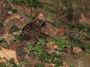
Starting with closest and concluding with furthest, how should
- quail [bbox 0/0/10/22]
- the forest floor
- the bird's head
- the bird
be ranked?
1. the forest floor
2. the bird
3. the bird's head
4. quail [bbox 0/0/10/22]

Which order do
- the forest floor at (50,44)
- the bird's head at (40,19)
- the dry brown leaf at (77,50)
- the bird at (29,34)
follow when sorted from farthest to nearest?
the bird's head at (40,19)
the dry brown leaf at (77,50)
the bird at (29,34)
the forest floor at (50,44)

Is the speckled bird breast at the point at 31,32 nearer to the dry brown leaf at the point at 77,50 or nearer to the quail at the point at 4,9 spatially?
Result: the quail at the point at 4,9

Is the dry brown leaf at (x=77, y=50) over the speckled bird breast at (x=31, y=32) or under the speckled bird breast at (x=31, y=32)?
under

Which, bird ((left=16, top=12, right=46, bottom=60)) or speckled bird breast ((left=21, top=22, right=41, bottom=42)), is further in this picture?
speckled bird breast ((left=21, top=22, right=41, bottom=42))

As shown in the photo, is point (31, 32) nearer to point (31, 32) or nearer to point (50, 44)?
point (31, 32)

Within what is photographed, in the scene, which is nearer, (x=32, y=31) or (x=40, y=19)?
(x=32, y=31)

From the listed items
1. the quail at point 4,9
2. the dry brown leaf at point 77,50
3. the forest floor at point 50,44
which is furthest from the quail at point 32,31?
the dry brown leaf at point 77,50

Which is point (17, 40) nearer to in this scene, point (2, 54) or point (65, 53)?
point (2, 54)

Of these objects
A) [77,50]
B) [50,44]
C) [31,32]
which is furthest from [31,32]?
[77,50]

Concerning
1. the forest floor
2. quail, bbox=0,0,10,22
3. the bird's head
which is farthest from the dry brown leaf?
quail, bbox=0,0,10,22

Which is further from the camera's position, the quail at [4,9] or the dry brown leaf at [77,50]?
the quail at [4,9]

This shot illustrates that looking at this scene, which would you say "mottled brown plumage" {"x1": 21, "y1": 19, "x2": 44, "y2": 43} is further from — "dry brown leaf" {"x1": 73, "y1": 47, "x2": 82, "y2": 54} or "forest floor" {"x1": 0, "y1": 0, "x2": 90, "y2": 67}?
"dry brown leaf" {"x1": 73, "y1": 47, "x2": 82, "y2": 54}
